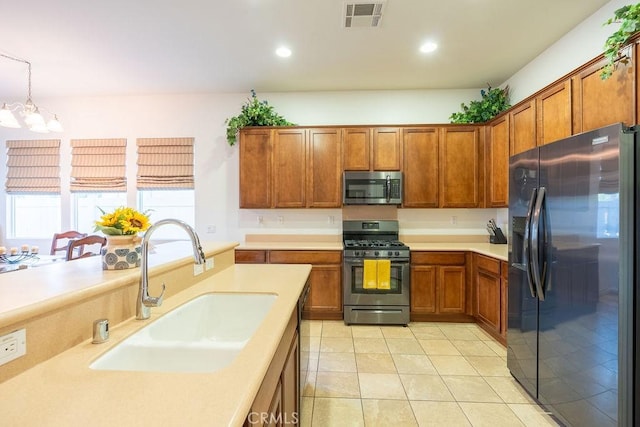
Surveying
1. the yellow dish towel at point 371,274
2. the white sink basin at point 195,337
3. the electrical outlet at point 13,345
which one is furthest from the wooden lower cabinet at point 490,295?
the electrical outlet at point 13,345

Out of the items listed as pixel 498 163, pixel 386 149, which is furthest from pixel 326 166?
pixel 498 163

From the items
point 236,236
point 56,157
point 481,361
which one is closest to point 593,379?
point 481,361

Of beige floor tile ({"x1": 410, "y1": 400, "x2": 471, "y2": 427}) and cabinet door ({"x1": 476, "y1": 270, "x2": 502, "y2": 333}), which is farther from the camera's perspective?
cabinet door ({"x1": 476, "y1": 270, "x2": 502, "y2": 333})

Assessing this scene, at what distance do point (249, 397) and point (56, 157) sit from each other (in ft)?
17.0

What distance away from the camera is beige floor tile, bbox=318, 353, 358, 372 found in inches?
98.7

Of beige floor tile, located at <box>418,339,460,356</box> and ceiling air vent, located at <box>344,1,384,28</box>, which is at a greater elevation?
ceiling air vent, located at <box>344,1,384,28</box>

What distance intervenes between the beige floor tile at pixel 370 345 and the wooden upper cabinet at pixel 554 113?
2.38 metres

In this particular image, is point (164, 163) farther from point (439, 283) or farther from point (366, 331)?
point (439, 283)

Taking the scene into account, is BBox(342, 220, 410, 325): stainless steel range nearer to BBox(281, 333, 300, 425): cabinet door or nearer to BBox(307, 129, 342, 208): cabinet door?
BBox(307, 129, 342, 208): cabinet door

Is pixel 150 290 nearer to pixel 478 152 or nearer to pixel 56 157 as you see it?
pixel 478 152

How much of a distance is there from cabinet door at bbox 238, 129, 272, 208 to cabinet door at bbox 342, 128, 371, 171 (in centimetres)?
98

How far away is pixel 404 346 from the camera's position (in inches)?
115

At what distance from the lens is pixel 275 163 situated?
12.4 ft

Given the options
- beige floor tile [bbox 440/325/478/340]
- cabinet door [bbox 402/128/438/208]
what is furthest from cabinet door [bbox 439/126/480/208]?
beige floor tile [bbox 440/325/478/340]
